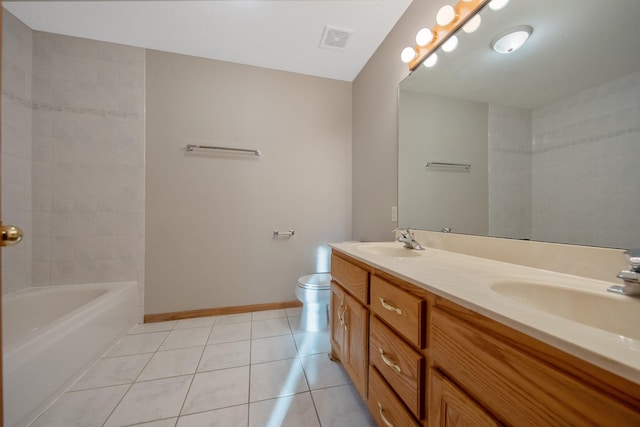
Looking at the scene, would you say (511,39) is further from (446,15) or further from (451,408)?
(451,408)

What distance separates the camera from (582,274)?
69 centimetres

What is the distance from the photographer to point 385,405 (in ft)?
2.58

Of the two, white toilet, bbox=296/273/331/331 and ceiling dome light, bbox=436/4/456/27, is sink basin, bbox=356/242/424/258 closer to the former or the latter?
white toilet, bbox=296/273/331/331

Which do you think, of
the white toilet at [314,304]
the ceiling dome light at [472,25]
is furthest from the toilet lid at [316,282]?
the ceiling dome light at [472,25]

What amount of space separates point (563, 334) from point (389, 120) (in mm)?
1517

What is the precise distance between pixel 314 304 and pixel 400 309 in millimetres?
1093

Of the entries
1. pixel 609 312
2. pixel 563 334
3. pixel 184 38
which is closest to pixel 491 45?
pixel 609 312

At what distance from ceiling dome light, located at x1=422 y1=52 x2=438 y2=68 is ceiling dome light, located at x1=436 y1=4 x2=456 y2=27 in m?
0.13

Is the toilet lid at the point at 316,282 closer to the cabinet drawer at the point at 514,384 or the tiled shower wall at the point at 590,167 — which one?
the cabinet drawer at the point at 514,384

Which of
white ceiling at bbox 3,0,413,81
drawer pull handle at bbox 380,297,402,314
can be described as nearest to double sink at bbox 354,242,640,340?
drawer pull handle at bbox 380,297,402,314

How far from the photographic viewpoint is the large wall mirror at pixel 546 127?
2.08 feet

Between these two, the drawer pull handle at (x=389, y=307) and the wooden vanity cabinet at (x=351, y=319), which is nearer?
the drawer pull handle at (x=389, y=307)

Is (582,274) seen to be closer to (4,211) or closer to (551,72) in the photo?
(551,72)

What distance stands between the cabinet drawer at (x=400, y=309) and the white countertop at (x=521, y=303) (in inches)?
2.3
